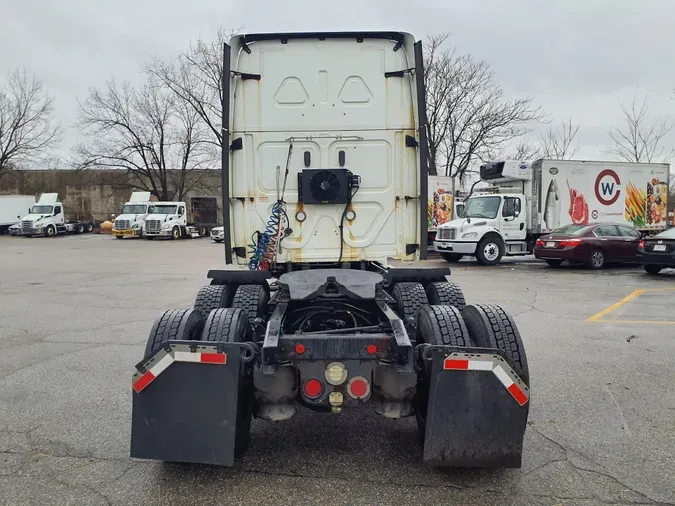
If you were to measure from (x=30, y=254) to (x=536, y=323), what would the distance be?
854 inches

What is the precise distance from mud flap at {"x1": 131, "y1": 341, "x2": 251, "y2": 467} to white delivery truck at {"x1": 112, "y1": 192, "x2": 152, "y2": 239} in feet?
109

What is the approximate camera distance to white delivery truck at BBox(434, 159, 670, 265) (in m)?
17.4

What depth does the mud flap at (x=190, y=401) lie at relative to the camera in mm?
3096

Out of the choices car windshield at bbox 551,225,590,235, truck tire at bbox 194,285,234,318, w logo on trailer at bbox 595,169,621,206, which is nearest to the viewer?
truck tire at bbox 194,285,234,318

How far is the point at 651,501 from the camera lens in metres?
3.04

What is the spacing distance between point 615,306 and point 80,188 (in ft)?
157

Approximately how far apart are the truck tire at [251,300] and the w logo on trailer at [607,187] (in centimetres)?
1710

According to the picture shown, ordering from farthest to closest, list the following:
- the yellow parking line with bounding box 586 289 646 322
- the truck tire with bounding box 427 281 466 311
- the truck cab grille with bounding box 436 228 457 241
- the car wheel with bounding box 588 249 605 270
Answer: the truck cab grille with bounding box 436 228 457 241, the car wheel with bounding box 588 249 605 270, the yellow parking line with bounding box 586 289 646 322, the truck tire with bounding box 427 281 466 311

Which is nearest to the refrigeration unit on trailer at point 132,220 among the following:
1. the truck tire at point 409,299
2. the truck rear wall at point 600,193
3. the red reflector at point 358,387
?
the truck rear wall at point 600,193

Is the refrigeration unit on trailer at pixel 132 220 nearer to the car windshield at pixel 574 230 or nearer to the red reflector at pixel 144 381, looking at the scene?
the car windshield at pixel 574 230

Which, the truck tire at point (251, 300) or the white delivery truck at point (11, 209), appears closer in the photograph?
the truck tire at point (251, 300)

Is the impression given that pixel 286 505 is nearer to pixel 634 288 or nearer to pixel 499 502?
pixel 499 502

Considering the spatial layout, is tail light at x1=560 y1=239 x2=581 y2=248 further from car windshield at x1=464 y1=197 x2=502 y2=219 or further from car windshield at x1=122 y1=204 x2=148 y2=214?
car windshield at x1=122 y1=204 x2=148 y2=214

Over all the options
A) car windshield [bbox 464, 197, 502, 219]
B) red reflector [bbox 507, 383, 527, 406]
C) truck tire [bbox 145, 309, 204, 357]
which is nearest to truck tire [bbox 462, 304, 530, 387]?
red reflector [bbox 507, 383, 527, 406]
